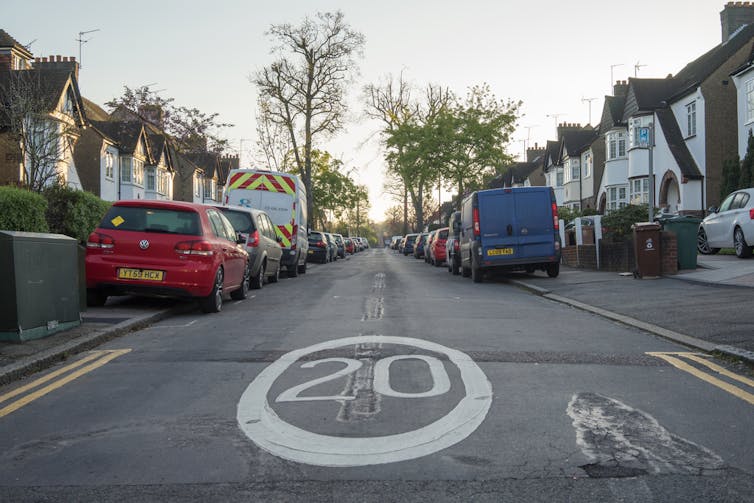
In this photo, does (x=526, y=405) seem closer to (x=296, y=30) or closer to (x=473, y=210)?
(x=473, y=210)

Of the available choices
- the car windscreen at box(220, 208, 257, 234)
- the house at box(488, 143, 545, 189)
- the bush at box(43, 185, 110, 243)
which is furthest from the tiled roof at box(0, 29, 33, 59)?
the house at box(488, 143, 545, 189)

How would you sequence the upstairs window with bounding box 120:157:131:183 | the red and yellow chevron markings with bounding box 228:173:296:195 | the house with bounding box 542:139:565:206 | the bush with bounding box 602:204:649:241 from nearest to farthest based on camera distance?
the bush with bounding box 602:204:649:241 → the red and yellow chevron markings with bounding box 228:173:296:195 → the upstairs window with bounding box 120:157:131:183 → the house with bounding box 542:139:565:206

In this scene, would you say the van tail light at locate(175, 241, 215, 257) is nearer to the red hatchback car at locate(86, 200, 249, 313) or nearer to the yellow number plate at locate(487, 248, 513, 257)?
the red hatchback car at locate(86, 200, 249, 313)

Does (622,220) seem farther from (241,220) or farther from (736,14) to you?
(736,14)

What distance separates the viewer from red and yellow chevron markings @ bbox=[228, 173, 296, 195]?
68.1ft

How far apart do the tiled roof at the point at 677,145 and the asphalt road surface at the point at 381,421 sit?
92.4 ft

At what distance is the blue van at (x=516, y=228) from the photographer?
1814 centimetres

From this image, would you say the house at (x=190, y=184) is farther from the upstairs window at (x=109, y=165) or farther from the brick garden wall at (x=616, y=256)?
the brick garden wall at (x=616, y=256)

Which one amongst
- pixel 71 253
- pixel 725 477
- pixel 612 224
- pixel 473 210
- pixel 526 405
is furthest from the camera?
pixel 612 224

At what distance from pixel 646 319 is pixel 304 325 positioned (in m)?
4.73

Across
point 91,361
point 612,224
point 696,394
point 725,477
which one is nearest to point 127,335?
point 91,361

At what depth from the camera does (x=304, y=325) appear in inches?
366

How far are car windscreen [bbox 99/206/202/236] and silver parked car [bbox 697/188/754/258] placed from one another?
14.6m

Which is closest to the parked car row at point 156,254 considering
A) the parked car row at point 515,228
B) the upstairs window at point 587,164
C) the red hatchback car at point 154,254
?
the red hatchback car at point 154,254
